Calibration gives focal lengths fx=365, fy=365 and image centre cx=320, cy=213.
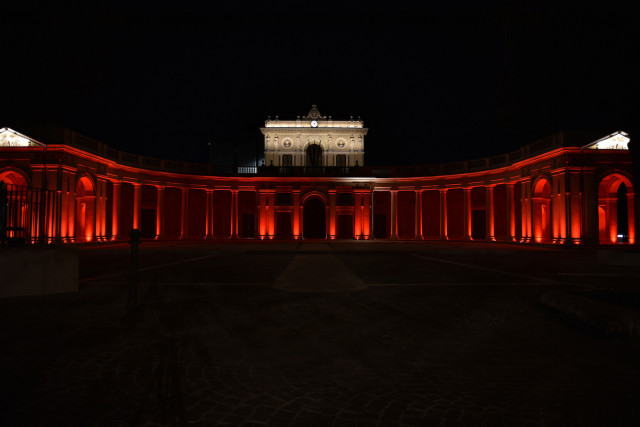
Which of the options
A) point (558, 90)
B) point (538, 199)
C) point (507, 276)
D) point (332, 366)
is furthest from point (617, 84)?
point (538, 199)

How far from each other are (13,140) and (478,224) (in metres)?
35.2

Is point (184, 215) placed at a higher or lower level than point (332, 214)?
lower

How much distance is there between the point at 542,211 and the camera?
2627cm

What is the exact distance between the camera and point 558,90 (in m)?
8.73

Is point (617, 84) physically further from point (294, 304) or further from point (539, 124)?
point (294, 304)

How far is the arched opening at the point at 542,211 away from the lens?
84.6 ft

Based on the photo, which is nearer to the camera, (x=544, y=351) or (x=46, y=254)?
(x=544, y=351)

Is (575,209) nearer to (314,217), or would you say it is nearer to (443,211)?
(443,211)

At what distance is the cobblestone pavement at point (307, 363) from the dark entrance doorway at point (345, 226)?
29.0 meters

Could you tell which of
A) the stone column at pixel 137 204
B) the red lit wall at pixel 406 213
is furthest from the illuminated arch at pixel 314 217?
the stone column at pixel 137 204

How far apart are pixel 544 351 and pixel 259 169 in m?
33.2

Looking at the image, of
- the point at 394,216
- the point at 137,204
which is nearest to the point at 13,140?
the point at 137,204

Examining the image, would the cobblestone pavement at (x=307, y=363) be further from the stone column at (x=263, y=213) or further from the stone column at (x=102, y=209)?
the stone column at (x=263, y=213)

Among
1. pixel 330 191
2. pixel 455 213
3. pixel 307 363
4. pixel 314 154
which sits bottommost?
pixel 307 363
